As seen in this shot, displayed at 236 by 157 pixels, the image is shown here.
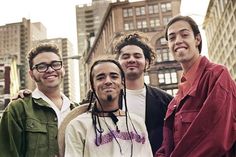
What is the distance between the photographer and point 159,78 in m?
55.2

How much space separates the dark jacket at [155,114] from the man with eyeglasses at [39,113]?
820 millimetres

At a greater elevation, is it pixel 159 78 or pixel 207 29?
pixel 207 29

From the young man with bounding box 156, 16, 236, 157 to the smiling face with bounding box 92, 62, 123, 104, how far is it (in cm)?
57

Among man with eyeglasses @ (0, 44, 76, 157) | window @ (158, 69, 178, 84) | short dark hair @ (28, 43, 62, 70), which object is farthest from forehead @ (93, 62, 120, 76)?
window @ (158, 69, 178, 84)

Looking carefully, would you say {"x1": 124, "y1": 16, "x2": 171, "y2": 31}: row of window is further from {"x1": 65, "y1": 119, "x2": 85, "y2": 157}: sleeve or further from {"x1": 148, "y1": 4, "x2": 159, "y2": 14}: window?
{"x1": 65, "y1": 119, "x2": 85, "y2": 157}: sleeve

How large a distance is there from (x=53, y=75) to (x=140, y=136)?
119 centimetres

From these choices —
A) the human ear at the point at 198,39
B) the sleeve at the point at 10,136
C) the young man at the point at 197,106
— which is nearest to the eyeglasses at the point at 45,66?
the sleeve at the point at 10,136

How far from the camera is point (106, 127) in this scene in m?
3.18

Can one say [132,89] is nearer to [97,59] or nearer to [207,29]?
[97,59]

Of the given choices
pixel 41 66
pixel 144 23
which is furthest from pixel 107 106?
pixel 144 23

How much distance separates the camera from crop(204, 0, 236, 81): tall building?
56109 millimetres

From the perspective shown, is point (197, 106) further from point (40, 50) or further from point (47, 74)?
point (40, 50)

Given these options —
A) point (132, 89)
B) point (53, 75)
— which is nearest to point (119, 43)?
point (132, 89)

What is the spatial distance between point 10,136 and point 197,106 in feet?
5.44
